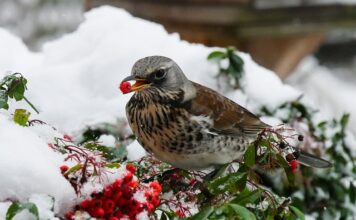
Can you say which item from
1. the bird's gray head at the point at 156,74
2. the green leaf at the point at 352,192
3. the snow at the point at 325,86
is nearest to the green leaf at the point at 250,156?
the bird's gray head at the point at 156,74

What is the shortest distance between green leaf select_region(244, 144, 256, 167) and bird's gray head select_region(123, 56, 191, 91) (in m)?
0.41

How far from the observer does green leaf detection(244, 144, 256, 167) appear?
157 cm

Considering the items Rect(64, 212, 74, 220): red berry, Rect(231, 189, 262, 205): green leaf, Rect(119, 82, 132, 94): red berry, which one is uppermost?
Rect(119, 82, 132, 94): red berry

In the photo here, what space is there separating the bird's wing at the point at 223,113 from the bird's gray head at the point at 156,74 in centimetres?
8

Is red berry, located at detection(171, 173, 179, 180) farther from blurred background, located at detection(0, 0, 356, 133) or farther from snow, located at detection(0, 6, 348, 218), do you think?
blurred background, located at detection(0, 0, 356, 133)

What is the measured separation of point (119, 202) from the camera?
132 centimetres

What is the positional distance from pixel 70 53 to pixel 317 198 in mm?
1110

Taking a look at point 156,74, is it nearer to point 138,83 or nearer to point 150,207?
point 138,83

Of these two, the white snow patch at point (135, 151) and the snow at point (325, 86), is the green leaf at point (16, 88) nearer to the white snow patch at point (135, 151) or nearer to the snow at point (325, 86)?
the white snow patch at point (135, 151)

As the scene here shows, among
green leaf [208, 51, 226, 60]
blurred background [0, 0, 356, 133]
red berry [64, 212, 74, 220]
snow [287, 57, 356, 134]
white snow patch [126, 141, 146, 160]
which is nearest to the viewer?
red berry [64, 212, 74, 220]

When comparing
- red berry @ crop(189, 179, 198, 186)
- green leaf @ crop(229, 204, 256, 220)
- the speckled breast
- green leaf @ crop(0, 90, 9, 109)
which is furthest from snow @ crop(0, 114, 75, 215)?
the speckled breast

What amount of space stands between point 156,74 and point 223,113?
30cm

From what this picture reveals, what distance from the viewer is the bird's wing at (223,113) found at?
213 centimetres

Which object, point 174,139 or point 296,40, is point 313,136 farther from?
point 296,40
